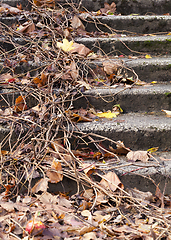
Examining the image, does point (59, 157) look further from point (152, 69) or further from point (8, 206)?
point (152, 69)

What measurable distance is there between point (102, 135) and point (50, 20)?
4.75 ft

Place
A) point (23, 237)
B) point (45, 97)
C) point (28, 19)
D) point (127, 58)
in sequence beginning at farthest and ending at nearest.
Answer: point (28, 19), point (127, 58), point (45, 97), point (23, 237)

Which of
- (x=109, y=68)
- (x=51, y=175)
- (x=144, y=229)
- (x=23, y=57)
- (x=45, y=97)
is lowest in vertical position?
(x=144, y=229)

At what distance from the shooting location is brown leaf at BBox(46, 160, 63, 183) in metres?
1.22

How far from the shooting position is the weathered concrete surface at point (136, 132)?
1.41 metres

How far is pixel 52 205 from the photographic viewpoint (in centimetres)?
111

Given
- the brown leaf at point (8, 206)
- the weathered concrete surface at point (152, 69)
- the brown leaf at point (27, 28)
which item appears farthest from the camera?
the brown leaf at point (27, 28)

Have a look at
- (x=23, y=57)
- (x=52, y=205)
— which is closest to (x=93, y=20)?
(x=23, y=57)

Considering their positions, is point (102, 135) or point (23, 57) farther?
point (23, 57)

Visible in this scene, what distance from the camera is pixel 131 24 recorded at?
2.33m

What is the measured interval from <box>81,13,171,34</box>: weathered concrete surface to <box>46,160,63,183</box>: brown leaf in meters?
1.69

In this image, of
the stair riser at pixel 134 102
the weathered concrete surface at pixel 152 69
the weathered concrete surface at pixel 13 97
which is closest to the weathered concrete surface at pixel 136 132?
the stair riser at pixel 134 102

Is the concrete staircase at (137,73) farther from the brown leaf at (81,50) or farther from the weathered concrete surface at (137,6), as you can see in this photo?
the brown leaf at (81,50)

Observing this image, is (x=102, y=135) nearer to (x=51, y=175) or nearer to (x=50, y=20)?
(x=51, y=175)
